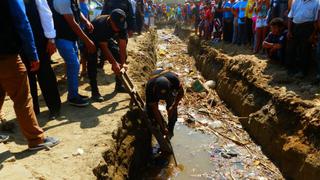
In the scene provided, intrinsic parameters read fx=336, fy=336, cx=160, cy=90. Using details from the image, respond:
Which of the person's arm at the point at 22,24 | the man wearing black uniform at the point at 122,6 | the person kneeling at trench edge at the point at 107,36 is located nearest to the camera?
the person's arm at the point at 22,24

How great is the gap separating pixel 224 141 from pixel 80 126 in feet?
10.8

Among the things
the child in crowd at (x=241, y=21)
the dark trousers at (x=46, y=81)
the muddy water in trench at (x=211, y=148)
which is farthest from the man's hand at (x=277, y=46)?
the dark trousers at (x=46, y=81)

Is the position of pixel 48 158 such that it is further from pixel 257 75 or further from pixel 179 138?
pixel 257 75

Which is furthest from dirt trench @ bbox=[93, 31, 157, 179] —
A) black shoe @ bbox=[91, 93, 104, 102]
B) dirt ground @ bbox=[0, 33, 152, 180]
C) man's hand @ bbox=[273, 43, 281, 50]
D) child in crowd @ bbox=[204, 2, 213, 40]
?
child in crowd @ bbox=[204, 2, 213, 40]

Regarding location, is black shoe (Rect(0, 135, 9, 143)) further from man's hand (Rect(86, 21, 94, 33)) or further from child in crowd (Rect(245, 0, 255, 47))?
child in crowd (Rect(245, 0, 255, 47))

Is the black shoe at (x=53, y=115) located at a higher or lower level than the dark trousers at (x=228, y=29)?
lower

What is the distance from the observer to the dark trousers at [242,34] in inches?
423

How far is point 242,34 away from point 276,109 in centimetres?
517

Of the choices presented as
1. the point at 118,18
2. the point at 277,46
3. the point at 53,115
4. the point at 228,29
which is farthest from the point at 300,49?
the point at 228,29

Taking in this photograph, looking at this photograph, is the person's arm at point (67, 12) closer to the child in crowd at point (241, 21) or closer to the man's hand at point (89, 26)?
the man's hand at point (89, 26)

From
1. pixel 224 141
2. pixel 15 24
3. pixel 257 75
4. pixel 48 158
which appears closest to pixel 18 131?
pixel 48 158

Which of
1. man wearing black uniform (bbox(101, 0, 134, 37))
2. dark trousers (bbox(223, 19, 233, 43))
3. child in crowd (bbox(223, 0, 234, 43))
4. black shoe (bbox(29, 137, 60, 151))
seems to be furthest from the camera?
dark trousers (bbox(223, 19, 233, 43))

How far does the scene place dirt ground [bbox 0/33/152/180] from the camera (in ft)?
12.3

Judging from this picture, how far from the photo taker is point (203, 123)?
26.3 ft
